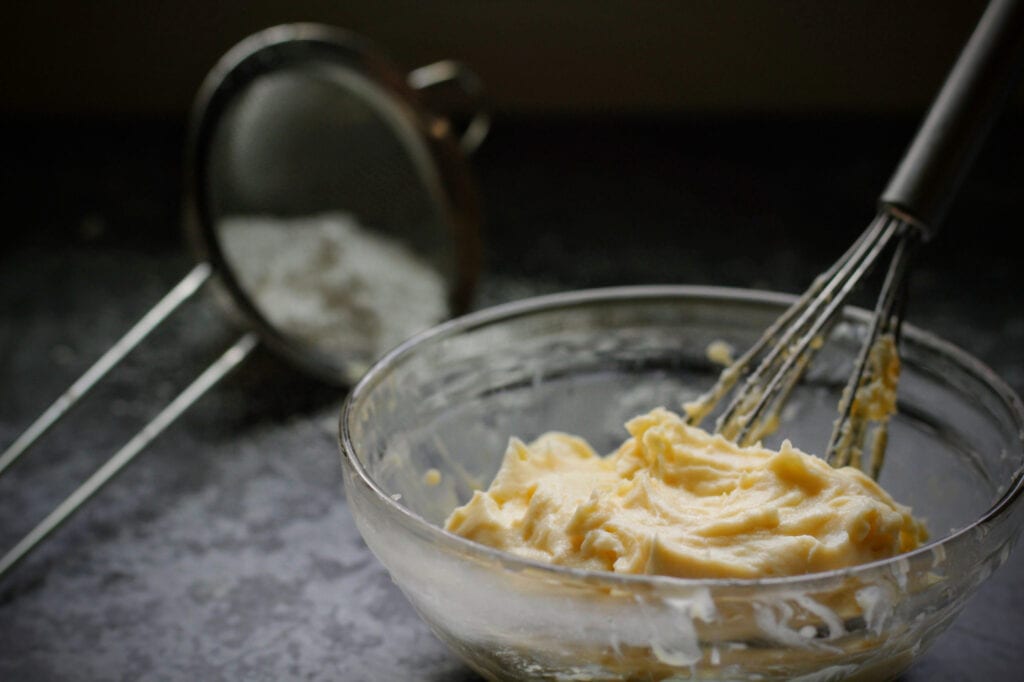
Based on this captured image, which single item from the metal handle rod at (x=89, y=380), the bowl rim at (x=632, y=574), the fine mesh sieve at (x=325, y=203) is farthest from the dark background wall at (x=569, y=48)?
the bowl rim at (x=632, y=574)

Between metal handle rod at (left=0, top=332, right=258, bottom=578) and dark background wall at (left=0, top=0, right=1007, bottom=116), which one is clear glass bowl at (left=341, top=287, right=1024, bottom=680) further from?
dark background wall at (left=0, top=0, right=1007, bottom=116)

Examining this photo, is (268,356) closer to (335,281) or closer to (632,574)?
(335,281)

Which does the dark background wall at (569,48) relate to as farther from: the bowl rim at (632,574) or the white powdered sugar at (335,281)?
the bowl rim at (632,574)

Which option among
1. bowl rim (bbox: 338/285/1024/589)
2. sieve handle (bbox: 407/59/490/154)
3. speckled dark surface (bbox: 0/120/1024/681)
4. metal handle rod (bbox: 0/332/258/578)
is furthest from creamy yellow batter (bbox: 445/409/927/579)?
sieve handle (bbox: 407/59/490/154)

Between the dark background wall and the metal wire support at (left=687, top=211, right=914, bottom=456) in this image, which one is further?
the dark background wall

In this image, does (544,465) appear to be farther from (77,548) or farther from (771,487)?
(77,548)

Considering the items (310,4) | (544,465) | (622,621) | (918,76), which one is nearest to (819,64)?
(918,76)


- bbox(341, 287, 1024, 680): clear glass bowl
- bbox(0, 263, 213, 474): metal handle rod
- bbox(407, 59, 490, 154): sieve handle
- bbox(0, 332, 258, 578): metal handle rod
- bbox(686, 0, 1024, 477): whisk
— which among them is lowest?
bbox(0, 332, 258, 578): metal handle rod
